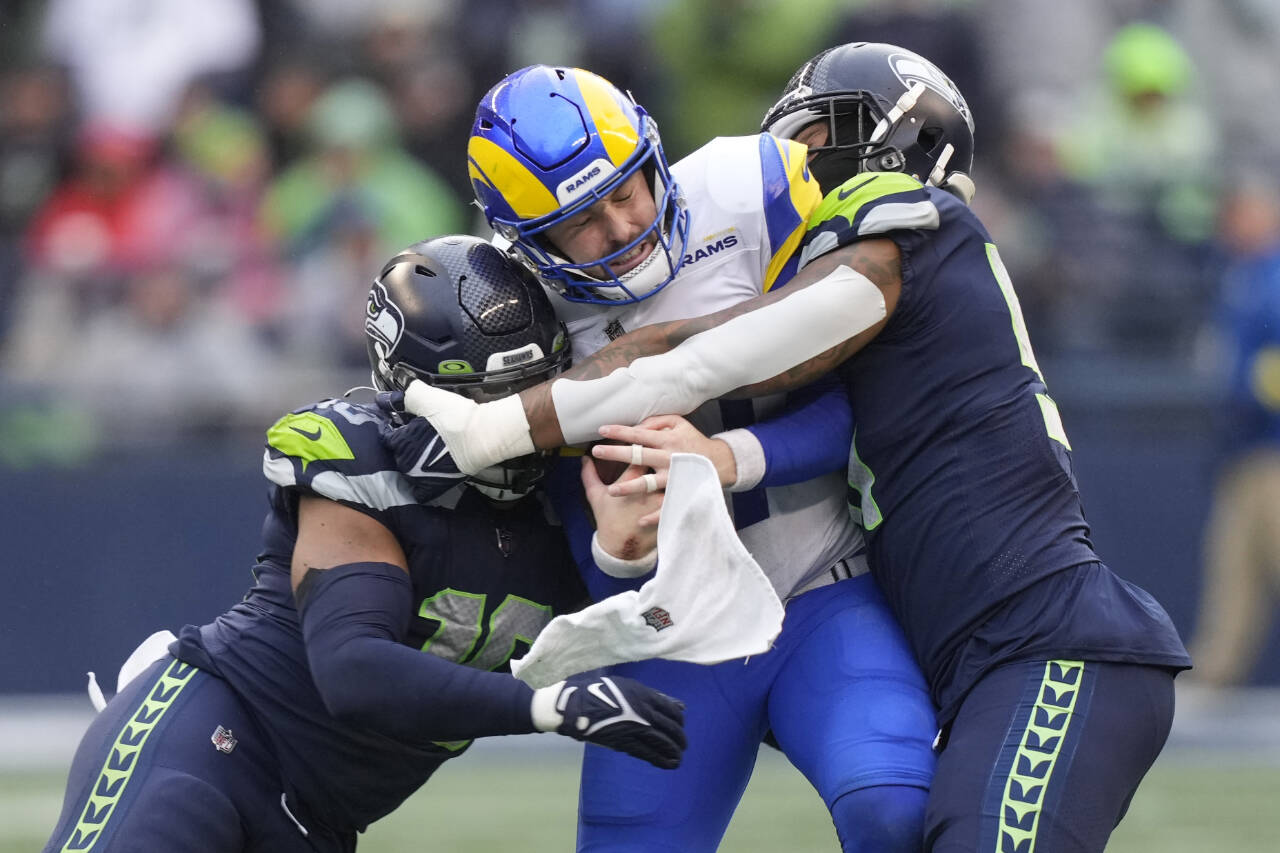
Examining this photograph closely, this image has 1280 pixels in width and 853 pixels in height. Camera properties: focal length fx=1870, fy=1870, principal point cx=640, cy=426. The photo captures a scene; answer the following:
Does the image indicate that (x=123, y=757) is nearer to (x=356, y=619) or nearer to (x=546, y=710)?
(x=356, y=619)

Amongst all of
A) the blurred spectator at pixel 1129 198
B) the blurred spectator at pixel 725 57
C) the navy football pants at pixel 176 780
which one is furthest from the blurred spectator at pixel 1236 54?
the navy football pants at pixel 176 780

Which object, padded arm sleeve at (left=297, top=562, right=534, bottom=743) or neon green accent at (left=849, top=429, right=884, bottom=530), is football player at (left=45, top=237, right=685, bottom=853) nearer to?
padded arm sleeve at (left=297, top=562, right=534, bottom=743)

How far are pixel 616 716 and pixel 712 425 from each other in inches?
31.1

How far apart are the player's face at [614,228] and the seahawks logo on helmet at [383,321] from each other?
354mm

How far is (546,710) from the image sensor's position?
129 inches

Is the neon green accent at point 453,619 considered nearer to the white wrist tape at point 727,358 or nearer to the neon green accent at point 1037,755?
the white wrist tape at point 727,358

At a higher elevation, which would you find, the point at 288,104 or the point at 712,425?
the point at 712,425

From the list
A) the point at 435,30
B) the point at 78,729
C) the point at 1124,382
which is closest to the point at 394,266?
the point at 78,729

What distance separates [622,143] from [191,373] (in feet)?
18.2

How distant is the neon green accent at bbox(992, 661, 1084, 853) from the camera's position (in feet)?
Result: 10.5

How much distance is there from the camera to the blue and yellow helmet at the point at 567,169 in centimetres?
364

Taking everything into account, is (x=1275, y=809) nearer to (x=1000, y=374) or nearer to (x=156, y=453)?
(x=1000, y=374)

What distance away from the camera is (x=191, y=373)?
8.80 meters

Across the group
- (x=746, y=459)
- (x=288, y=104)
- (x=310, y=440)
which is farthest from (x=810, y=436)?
(x=288, y=104)
